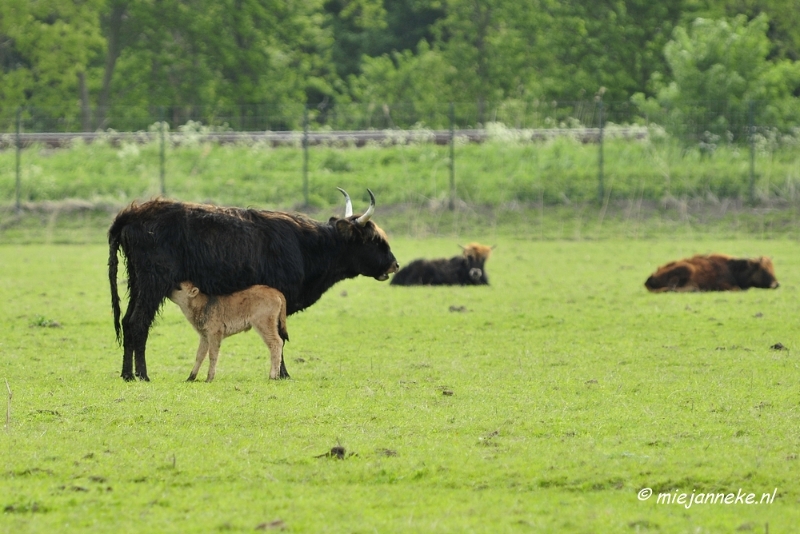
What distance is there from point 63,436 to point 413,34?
164 ft

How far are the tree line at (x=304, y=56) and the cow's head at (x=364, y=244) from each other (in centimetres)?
2998

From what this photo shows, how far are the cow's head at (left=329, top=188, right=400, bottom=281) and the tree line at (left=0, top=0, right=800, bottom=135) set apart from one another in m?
30.0

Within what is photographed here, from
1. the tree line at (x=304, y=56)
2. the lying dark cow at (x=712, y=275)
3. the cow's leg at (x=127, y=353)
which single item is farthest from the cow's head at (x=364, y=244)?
the tree line at (x=304, y=56)

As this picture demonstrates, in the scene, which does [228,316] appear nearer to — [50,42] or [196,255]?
[196,255]

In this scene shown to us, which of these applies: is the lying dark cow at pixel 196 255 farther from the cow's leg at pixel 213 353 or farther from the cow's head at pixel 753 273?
the cow's head at pixel 753 273

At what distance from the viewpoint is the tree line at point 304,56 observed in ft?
148

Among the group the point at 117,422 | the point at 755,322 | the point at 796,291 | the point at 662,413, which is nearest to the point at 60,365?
Result: the point at 117,422

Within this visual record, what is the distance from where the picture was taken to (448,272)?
64.5 feet

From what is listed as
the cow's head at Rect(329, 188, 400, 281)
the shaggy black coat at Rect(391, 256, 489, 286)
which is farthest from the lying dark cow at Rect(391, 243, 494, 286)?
the cow's head at Rect(329, 188, 400, 281)

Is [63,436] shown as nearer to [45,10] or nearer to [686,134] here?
[686,134]

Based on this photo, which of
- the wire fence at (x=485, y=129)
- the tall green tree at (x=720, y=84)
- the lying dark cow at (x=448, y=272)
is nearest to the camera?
the lying dark cow at (x=448, y=272)

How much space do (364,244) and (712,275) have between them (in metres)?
7.30

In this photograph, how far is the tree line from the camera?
45.1 metres

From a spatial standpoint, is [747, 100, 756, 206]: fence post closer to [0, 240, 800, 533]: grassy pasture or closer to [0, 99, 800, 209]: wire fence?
[0, 99, 800, 209]: wire fence
